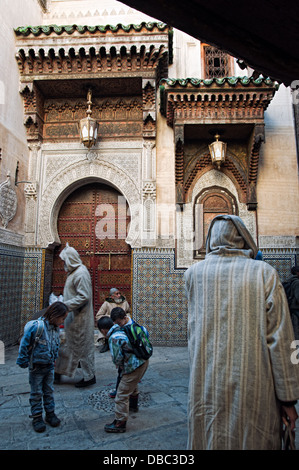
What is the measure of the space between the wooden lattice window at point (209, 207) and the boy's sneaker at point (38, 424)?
15.1ft

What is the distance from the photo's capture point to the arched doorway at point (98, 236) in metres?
6.95

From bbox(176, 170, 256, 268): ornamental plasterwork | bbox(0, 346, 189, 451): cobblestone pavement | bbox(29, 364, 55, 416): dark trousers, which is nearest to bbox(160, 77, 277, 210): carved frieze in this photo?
bbox(176, 170, 256, 268): ornamental plasterwork

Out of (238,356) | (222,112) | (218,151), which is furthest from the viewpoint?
(218,151)

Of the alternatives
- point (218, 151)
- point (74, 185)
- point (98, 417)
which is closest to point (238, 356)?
point (98, 417)

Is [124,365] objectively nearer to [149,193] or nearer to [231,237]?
[231,237]

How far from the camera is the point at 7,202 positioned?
19.8ft

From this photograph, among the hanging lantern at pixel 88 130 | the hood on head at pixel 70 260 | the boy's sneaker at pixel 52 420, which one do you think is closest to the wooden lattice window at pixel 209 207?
the hanging lantern at pixel 88 130

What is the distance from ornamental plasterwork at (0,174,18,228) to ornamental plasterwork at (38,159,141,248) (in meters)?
0.67

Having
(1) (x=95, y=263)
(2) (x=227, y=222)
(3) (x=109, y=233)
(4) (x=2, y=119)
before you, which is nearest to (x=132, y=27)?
(4) (x=2, y=119)

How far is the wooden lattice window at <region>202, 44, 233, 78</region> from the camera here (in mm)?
7340

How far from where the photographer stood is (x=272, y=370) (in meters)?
1.50

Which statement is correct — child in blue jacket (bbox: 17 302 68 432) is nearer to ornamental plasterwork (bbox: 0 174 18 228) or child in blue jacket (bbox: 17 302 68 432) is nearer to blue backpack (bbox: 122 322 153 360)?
blue backpack (bbox: 122 322 153 360)

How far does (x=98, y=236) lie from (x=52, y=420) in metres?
4.66

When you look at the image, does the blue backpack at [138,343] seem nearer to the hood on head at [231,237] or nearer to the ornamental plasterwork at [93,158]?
the hood on head at [231,237]
